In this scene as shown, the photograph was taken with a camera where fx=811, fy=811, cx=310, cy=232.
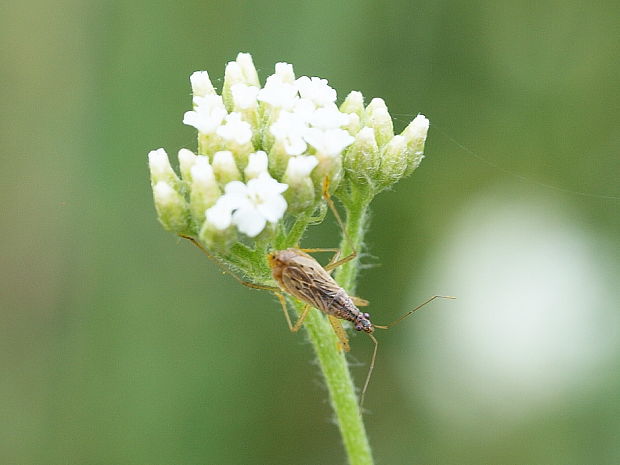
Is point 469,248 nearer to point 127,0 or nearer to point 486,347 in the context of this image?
point 486,347

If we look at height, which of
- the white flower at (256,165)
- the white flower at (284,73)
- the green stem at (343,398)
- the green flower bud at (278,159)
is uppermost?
the white flower at (284,73)

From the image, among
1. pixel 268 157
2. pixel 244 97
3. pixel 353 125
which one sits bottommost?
pixel 268 157

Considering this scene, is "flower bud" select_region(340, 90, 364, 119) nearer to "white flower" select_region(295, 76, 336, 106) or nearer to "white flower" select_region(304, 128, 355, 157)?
"white flower" select_region(295, 76, 336, 106)

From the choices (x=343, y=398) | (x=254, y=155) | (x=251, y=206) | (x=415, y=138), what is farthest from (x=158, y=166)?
(x=343, y=398)

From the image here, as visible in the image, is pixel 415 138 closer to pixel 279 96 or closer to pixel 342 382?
pixel 279 96

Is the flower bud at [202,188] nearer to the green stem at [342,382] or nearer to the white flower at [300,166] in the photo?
the white flower at [300,166]

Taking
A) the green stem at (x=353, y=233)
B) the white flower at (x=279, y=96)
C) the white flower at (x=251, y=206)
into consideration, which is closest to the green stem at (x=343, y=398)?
the green stem at (x=353, y=233)
